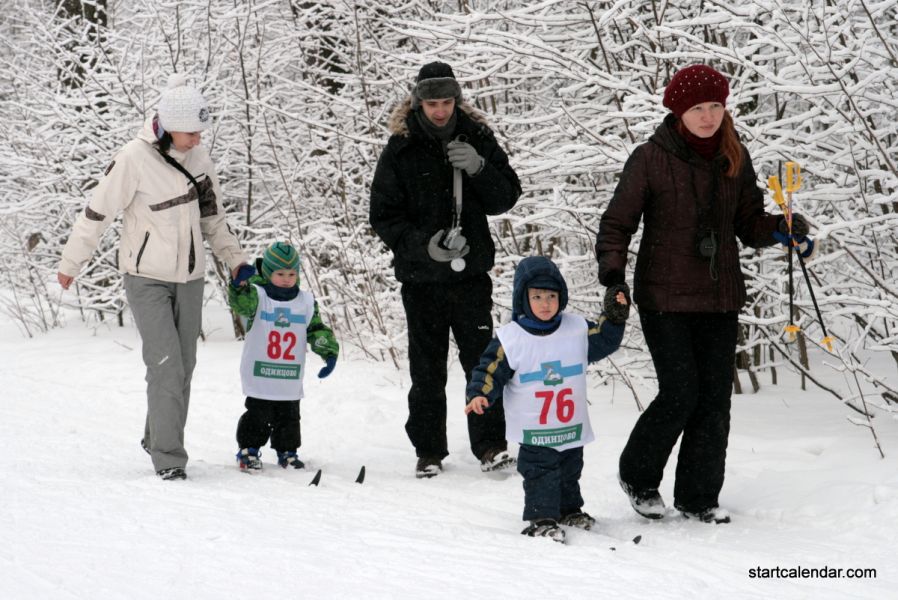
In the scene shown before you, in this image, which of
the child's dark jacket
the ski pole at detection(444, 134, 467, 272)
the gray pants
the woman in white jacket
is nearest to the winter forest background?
the ski pole at detection(444, 134, 467, 272)

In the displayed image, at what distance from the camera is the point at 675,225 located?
425 cm

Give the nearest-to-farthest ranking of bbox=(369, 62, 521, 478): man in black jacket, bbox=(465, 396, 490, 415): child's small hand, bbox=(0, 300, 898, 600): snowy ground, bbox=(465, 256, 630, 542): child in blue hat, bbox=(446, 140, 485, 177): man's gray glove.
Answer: bbox=(0, 300, 898, 600): snowy ground
bbox=(465, 396, 490, 415): child's small hand
bbox=(465, 256, 630, 542): child in blue hat
bbox=(446, 140, 485, 177): man's gray glove
bbox=(369, 62, 521, 478): man in black jacket

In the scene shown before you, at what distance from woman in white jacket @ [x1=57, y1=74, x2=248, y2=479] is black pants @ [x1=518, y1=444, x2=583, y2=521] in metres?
1.85

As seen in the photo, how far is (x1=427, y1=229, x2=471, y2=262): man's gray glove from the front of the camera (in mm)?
5141

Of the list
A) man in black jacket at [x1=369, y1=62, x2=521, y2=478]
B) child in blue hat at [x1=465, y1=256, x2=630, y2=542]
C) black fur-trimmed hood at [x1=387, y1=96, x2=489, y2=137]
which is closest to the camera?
child in blue hat at [x1=465, y1=256, x2=630, y2=542]

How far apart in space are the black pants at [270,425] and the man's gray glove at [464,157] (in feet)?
5.20

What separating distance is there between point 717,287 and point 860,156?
2027 millimetres

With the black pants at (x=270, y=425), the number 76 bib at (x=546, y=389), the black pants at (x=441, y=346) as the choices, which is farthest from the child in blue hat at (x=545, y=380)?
the black pants at (x=270, y=425)

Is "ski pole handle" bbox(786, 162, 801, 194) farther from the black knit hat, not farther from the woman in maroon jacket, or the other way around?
the black knit hat

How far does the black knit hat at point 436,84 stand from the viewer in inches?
200

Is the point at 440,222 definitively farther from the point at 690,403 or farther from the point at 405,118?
the point at 690,403

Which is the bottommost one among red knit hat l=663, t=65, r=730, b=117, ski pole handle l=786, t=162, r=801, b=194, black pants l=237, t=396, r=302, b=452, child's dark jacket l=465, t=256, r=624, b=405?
black pants l=237, t=396, r=302, b=452

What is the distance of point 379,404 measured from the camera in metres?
7.36

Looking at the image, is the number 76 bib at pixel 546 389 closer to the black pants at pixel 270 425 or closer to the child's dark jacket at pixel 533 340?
the child's dark jacket at pixel 533 340
